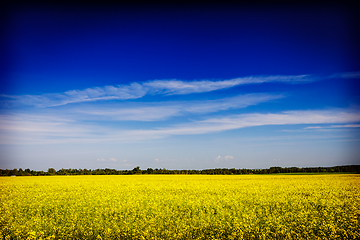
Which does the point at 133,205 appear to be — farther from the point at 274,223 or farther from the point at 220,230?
the point at 274,223

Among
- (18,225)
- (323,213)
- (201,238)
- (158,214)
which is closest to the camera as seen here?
(201,238)

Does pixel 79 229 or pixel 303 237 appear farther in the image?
pixel 79 229

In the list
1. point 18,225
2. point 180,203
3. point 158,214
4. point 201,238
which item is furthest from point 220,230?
point 18,225

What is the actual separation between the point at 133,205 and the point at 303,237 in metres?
10.5

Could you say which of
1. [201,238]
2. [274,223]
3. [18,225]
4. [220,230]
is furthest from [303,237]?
[18,225]

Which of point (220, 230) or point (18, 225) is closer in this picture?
point (220, 230)

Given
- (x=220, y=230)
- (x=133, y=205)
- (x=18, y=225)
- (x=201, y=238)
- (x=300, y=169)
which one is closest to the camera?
(x=201, y=238)

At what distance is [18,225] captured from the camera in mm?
10617

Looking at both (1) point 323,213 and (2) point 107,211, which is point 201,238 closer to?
(2) point 107,211

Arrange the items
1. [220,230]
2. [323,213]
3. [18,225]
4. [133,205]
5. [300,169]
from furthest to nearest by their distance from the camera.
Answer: [300,169]
[133,205]
[323,213]
[18,225]
[220,230]

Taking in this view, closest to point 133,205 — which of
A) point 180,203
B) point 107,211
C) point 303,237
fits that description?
point 107,211

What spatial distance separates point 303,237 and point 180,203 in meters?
8.45

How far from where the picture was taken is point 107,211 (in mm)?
13555

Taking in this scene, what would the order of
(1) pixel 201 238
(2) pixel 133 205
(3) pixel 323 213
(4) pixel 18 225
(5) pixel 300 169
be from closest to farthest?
(1) pixel 201 238
(4) pixel 18 225
(3) pixel 323 213
(2) pixel 133 205
(5) pixel 300 169
